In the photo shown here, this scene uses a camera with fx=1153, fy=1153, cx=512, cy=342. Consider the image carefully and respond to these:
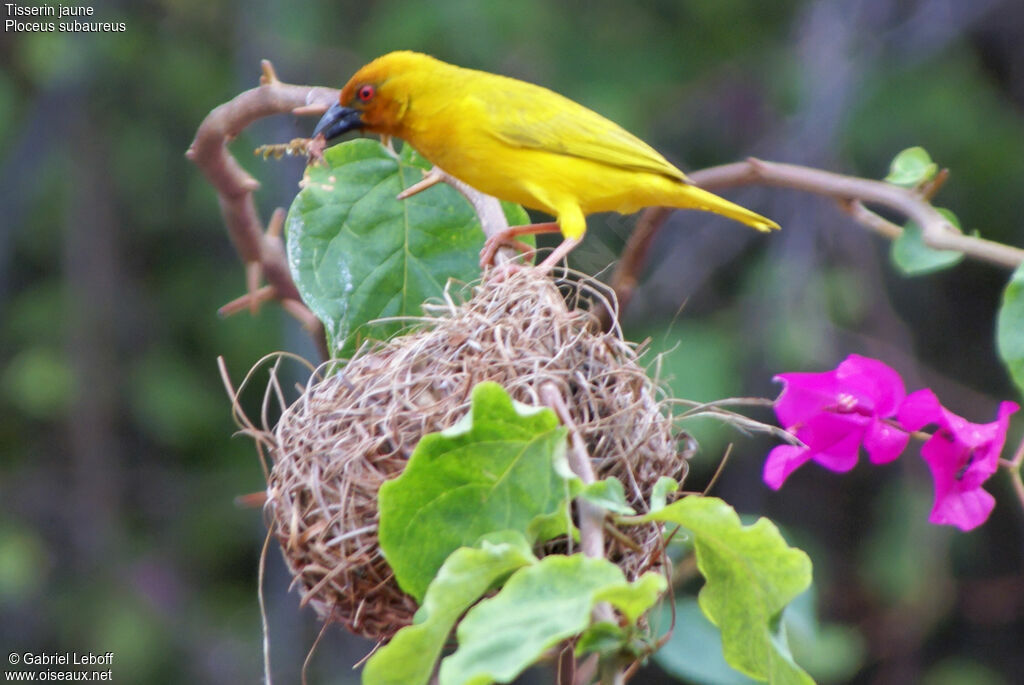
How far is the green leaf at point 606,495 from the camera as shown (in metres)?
1.27

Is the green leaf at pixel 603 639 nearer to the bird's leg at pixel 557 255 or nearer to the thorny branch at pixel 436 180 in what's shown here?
the bird's leg at pixel 557 255

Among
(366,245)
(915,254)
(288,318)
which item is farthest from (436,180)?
(288,318)

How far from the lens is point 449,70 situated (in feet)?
9.23

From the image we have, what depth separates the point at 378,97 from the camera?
8.57ft

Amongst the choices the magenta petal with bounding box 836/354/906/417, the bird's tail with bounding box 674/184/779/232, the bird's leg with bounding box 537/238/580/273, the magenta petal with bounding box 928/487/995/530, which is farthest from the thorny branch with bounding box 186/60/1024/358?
the magenta petal with bounding box 928/487/995/530

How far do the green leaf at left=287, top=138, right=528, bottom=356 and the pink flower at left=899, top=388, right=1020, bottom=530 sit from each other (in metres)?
0.89

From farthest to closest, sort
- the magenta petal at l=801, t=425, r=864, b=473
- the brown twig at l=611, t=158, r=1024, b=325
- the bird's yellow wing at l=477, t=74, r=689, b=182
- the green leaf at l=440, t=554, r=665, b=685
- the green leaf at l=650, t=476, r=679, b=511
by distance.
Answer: the bird's yellow wing at l=477, t=74, r=689, b=182
the brown twig at l=611, t=158, r=1024, b=325
the magenta petal at l=801, t=425, r=864, b=473
the green leaf at l=650, t=476, r=679, b=511
the green leaf at l=440, t=554, r=665, b=685

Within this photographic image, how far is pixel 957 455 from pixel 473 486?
69 centimetres

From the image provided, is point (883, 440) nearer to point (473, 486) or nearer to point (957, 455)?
point (957, 455)

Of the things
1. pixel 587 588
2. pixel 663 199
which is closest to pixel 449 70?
pixel 663 199

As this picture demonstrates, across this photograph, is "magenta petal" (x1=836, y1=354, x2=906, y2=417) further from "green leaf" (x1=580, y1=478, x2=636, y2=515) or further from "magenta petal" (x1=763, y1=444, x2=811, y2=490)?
"green leaf" (x1=580, y1=478, x2=636, y2=515)

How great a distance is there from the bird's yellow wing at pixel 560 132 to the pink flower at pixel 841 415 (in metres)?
1.03

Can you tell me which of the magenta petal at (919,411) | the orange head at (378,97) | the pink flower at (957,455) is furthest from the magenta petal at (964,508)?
the orange head at (378,97)

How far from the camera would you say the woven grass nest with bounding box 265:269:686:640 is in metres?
1.62
